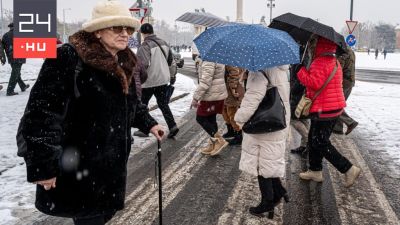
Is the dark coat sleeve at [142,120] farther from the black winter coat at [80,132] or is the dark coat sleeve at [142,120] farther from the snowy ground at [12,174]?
the snowy ground at [12,174]

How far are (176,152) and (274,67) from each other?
3229 mm

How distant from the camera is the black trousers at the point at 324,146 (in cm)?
481

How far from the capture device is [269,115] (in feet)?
12.2

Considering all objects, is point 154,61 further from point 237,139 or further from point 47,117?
point 47,117

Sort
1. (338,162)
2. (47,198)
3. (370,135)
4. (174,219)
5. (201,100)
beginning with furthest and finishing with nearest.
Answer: (370,135), (201,100), (338,162), (174,219), (47,198)

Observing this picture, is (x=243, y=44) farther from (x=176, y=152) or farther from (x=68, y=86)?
(x=176, y=152)

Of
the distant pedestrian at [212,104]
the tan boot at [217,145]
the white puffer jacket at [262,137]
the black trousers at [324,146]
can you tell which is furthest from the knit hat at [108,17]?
the tan boot at [217,145]

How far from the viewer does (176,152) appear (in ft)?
21.9

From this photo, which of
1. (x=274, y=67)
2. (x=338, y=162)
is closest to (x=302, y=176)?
(x=338, y=162)

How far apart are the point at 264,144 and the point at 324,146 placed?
1.32 m

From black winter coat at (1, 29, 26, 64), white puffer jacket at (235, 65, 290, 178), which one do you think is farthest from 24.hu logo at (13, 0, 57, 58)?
white puffer jacket at (235, 65, 290, 178)

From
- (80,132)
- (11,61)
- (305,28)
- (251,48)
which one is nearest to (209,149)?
(305,28)

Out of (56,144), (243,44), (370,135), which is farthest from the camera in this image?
(370,135)

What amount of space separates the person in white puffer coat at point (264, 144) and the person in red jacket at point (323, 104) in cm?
69
